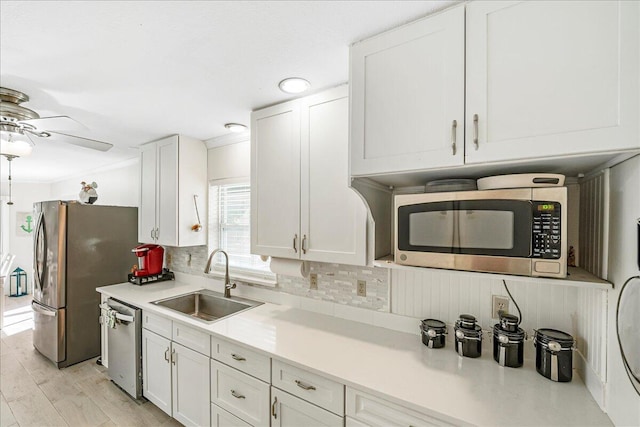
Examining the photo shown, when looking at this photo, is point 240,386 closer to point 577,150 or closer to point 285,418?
point 285,418

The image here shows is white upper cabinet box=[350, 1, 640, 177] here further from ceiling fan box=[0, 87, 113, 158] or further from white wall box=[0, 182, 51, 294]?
white wall box=[0, 182, 51, 294]

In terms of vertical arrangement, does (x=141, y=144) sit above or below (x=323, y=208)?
above

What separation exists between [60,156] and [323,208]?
12.4ft

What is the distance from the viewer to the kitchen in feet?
3.03

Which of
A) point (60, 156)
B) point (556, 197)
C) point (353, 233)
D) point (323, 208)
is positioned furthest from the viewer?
point (60, 156)

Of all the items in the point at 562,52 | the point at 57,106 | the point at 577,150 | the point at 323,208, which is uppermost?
the point at 57,106

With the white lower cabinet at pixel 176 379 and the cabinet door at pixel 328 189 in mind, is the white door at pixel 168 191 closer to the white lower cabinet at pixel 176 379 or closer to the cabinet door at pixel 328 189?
the white lower cabinet at pixel 176 379

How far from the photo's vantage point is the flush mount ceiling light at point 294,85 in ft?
5.45

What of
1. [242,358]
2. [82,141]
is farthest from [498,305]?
[82,141]

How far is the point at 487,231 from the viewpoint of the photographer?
3.67 feet

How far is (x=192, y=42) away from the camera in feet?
4.30

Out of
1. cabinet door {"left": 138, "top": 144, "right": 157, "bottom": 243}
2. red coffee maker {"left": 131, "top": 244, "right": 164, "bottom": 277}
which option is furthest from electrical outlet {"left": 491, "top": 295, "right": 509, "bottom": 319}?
red coffee maker {"left": 131, "top": 244, "right": 164, "bottom": 277}

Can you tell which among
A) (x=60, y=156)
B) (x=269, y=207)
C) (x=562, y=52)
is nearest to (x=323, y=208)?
(x=269, y=207)

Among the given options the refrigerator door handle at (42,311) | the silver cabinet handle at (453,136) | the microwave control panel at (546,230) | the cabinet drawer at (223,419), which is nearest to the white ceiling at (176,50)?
the silver cabinet handle at (453,136)
